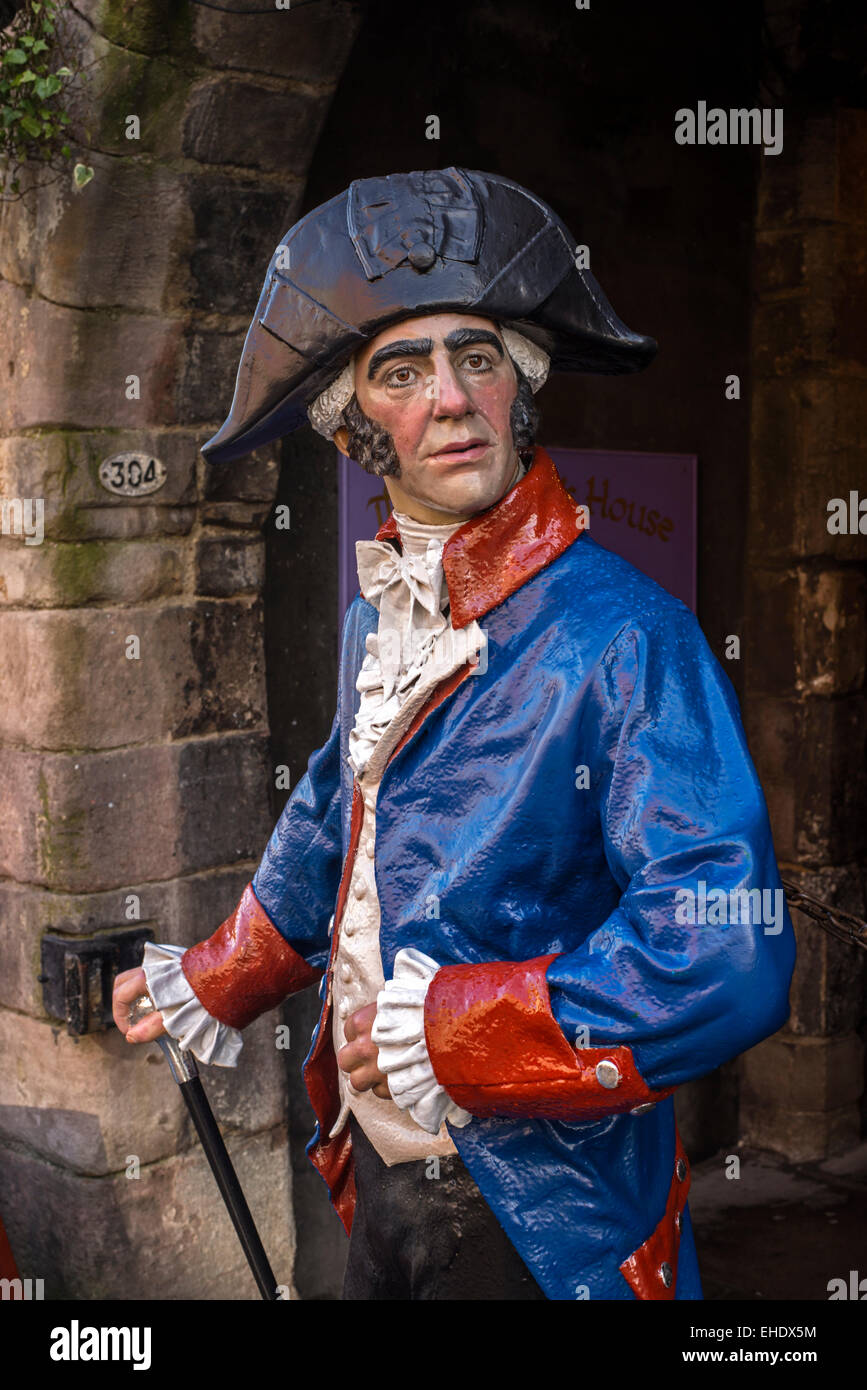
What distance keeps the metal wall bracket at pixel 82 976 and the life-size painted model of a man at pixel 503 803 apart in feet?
3.86

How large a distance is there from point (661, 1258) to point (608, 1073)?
41 centimetres

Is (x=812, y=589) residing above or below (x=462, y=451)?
below

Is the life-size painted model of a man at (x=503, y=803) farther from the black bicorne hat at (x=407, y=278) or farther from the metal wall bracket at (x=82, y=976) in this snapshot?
the metal wall bracket at (x=82, y=976)

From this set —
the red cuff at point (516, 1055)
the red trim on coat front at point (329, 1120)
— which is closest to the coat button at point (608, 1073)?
the red cuff at point (516, 1055)

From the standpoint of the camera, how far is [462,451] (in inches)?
71.5

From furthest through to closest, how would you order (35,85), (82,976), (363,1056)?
(82,976)
(35,85)
(363,1056)

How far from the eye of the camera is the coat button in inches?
62.2

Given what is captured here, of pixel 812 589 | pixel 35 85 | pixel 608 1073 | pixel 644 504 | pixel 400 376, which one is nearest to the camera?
pixel 608 1073

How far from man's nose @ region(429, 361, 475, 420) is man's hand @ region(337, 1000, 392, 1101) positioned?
2.51 feet

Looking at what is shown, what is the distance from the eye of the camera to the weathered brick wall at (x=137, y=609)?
295 centimetres

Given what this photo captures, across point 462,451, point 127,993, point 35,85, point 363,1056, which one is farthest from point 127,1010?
point 35,85

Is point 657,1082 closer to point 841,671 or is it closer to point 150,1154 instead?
point 150,1154

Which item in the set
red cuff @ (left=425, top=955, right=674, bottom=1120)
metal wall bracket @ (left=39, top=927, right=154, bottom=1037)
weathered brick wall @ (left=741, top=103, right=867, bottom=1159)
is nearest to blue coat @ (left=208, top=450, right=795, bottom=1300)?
red cuff @ (left=425, top=955, right=674, bottom=1120)

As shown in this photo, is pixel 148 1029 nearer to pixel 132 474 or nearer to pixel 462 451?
pixel 462 451
